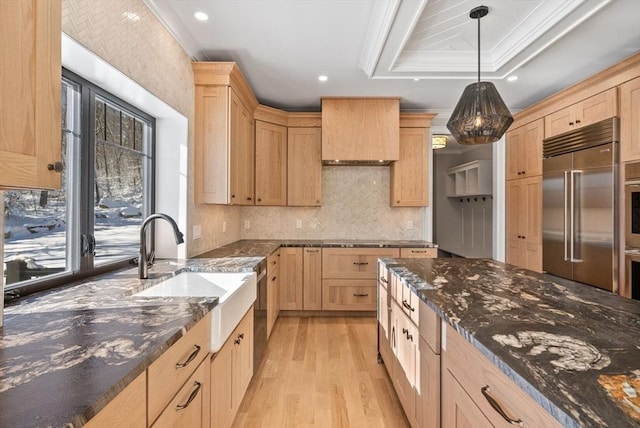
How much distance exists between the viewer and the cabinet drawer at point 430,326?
1306mm

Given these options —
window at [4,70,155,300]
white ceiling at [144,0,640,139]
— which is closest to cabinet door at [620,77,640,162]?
white ceiling at [144,0,640,139]

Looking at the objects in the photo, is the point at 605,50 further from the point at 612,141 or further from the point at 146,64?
the point at 146,64

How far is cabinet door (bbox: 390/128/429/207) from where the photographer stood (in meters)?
3.88

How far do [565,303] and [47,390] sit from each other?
172cm

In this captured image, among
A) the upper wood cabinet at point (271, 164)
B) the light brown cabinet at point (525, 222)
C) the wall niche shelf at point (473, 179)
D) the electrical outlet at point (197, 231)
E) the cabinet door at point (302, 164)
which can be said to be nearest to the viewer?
the electrical outlet at point (197, 231)

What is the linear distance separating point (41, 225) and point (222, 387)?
1190 mm

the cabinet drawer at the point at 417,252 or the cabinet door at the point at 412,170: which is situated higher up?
the cabinet door at the point at 412,170

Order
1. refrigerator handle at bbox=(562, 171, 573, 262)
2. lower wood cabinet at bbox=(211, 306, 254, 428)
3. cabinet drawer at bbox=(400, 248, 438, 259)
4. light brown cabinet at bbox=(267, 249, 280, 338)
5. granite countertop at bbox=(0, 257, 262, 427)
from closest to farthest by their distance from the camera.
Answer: granite countertop at bbox=(0, 257, 262, 427)
lower wood cabinet at bbox=(211, 306, 254, 428)
light brown cabinet at bbox=(267, 249, 280, 338)
refrigerator handle at bbox=(562, 171, 573, 262)
cabinet drawer at bbox=(400, 248, 438, 259)

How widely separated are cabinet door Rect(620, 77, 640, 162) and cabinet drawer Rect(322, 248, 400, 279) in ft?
7.18

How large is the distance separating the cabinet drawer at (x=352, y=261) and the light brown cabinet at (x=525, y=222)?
1.54 meters

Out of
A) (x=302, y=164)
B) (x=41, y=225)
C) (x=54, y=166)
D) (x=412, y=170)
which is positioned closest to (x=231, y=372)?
(x=41, y=225)

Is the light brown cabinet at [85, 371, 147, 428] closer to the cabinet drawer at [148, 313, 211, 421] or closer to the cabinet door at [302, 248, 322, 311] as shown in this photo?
the cabinet drawer at [148, 313, 211, 421]

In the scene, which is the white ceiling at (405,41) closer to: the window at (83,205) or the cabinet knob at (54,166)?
the window at (83,205)

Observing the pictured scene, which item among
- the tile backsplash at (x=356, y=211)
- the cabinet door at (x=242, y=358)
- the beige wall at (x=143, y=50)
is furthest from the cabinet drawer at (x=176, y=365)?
the tile backsplash at (x=356, y=211)
